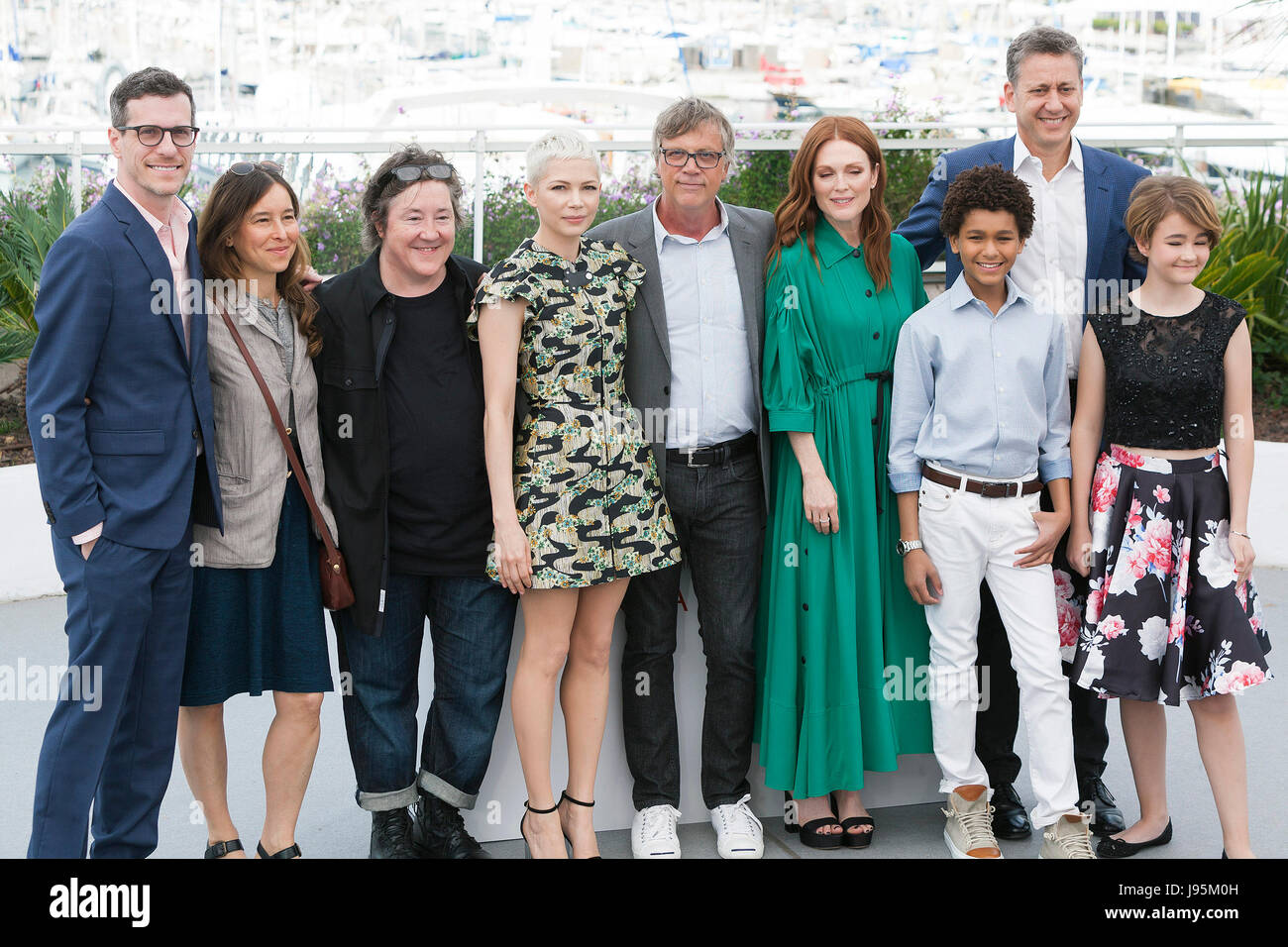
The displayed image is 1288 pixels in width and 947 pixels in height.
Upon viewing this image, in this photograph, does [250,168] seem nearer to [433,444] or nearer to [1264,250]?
[433,444]

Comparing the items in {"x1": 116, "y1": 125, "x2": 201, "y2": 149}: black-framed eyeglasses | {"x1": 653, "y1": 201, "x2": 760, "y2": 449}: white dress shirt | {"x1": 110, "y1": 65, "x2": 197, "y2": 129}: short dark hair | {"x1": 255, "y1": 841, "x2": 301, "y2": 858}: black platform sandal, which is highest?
{"x1": 110, "y1": 65, "x2": 197, "y2": 129}: short dark hair

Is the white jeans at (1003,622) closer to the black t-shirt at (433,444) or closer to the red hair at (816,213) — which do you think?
the red hair at (816,213)

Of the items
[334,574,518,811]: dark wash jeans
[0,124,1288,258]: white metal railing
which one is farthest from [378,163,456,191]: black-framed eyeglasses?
[0,124,1288,258]: white metal railing

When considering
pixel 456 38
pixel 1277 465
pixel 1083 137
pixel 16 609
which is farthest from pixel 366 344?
pixel 456 38

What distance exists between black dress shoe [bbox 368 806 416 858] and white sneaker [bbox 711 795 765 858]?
808 mm

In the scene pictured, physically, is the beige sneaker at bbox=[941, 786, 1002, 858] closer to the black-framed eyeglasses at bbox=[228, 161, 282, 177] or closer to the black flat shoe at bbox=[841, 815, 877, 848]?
the black flat shoe at bbox=[841, 815, 877, 848]

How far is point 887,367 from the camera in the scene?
129 inches

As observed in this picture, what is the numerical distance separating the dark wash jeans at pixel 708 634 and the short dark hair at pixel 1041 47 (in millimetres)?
1336

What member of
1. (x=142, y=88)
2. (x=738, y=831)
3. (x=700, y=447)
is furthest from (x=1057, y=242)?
(x=142, y=88)

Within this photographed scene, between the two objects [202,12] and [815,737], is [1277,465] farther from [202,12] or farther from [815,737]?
[202,12]

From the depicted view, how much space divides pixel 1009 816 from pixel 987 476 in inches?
38.7

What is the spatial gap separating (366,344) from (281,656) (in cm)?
78

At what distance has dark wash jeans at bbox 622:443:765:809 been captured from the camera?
127 inches

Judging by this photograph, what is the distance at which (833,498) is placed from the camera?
125 inches
